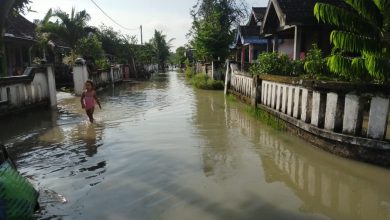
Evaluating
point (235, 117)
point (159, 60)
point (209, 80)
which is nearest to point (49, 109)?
point (235, 117)

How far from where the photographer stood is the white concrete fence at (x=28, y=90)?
1029 centimetres

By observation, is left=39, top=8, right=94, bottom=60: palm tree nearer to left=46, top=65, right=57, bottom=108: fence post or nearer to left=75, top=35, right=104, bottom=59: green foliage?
left=75, top=35, right=104, bottom=59: green foliage

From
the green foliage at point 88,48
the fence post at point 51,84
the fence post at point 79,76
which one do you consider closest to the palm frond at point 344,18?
the fence post at point 51,84

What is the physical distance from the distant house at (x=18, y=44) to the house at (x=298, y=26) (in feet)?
42.3

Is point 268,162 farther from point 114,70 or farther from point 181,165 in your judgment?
point 114,70

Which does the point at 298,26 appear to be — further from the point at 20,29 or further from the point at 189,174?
the point at 20,29

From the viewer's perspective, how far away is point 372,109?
18.8 feet

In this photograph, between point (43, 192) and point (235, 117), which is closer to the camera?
point (43, 192)

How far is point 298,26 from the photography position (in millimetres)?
14898

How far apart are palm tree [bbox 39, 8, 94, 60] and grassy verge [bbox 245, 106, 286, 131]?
16.3m

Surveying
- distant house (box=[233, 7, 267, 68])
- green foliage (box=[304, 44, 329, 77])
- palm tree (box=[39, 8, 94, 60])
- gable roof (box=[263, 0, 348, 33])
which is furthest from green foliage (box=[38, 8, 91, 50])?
green foliage (box=[304, 44, 329, 77])

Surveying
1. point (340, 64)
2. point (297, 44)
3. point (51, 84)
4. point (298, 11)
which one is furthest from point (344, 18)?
point (51, 84)

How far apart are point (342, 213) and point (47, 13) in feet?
79.0

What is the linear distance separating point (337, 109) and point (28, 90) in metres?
9.49
